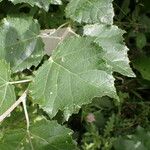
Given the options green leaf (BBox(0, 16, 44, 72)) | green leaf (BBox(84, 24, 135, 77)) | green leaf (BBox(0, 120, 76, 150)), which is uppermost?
green leaf (BBox(0, 16, 44, 72))

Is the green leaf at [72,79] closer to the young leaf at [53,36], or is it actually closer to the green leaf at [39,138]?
the green leaf at [39,138]

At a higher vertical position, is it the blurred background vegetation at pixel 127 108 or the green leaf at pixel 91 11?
the green leaf at pixel 91 11

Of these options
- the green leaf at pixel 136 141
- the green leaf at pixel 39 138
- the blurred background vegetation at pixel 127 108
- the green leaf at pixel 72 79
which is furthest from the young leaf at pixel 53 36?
the green leaf at pixel 136 141

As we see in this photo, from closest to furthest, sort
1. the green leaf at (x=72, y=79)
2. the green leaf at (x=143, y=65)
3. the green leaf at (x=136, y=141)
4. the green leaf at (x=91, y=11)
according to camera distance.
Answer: the green leaf at (x=72, y=79) < the green leaf at (x=91, y=11) < the green leaf at (x=136, y=141) < the green leaf at (x=143, y=65)

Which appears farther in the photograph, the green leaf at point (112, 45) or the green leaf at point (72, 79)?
the green leaf at point (112, 45)

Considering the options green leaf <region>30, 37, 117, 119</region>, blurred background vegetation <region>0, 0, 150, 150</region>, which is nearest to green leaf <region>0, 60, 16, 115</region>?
green leaf <region>30, 37, 117, 119</region>

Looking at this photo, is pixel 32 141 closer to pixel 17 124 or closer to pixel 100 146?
pixel 17 124

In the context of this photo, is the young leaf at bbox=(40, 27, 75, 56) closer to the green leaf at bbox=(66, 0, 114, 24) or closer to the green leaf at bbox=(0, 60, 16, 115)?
the green leaf at bbox=(66, 0, 114, 24)
